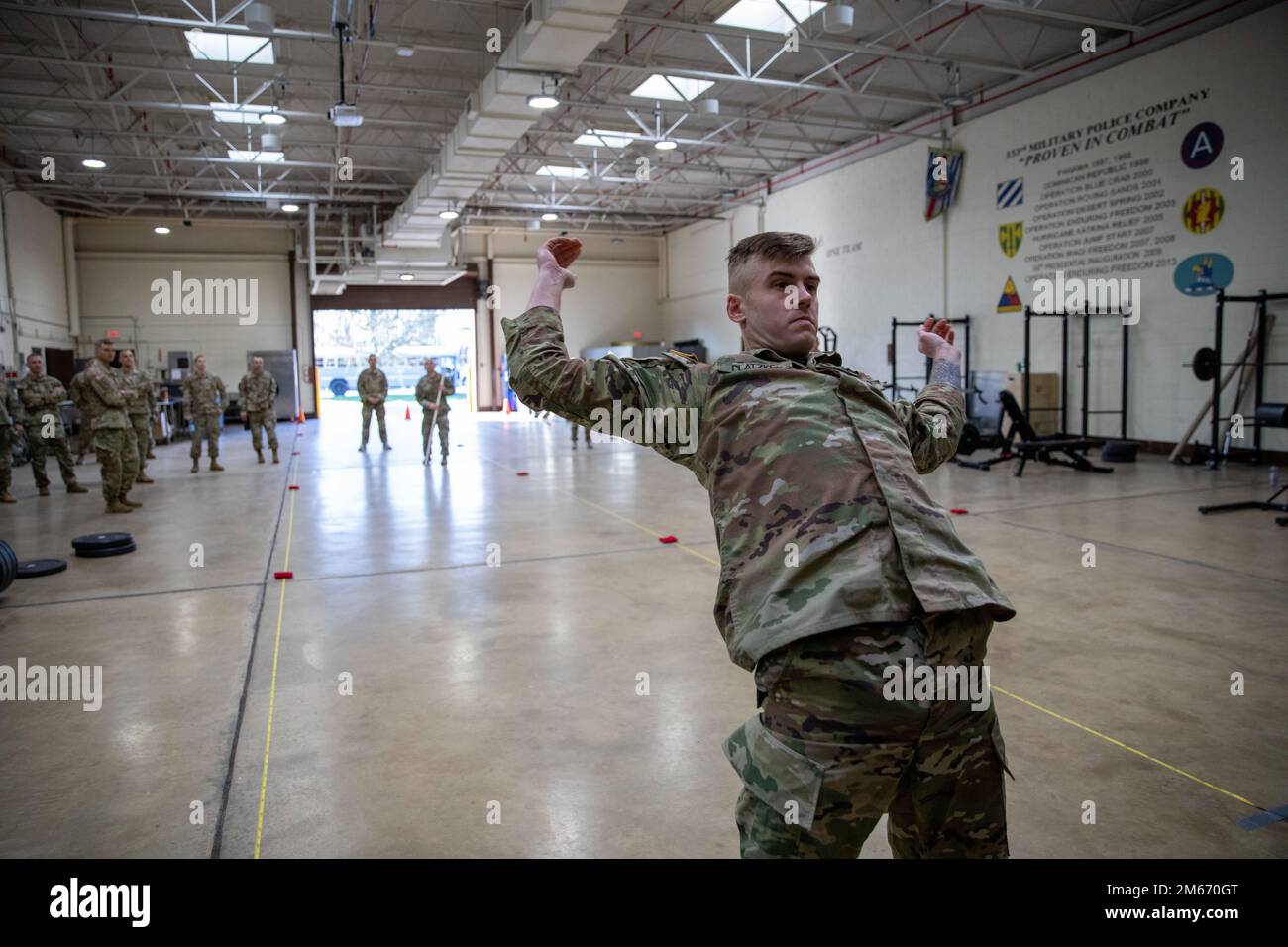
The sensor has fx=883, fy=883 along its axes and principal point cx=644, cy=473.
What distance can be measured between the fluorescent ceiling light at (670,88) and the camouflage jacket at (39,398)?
977 cm

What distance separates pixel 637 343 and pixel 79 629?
22.3 metres

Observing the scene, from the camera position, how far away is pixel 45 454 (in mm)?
10898

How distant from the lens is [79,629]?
5.04 meters

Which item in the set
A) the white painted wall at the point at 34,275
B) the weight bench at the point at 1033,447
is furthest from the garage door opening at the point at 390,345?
the weight bench at the point at 1033,447

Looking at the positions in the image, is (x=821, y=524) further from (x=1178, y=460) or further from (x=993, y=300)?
(x=993, y=300)

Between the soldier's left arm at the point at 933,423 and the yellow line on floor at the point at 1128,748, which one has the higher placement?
the soldier's left arm at the point at 933,423

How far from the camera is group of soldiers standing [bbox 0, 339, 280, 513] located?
909 centimetres

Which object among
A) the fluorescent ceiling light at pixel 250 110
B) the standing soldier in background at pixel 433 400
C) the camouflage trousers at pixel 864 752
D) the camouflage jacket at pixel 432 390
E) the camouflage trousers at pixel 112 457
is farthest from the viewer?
the camouflage jacket at pixel 432 390

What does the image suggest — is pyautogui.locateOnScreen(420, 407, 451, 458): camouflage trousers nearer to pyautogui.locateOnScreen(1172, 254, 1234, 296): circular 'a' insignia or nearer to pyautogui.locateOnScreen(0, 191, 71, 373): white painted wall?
pyautogui.locateOnScreen(0, 191, 71, 373): white painted wall

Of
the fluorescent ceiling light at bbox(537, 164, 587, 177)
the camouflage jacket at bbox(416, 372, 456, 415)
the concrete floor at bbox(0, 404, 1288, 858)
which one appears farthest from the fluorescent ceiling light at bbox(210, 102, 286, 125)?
the concrete floor at bbox(0, 404, 1288, 858)

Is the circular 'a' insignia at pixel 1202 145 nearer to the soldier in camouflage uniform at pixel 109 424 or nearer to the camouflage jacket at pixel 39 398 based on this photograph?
the soldier in camouflage uniform at pixel 109 424

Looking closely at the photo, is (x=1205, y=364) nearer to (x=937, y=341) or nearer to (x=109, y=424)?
(x=937, y=341)

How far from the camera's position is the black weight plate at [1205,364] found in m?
11.7

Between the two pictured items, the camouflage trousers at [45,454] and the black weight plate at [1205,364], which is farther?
the black weight plate at [1205,364]
